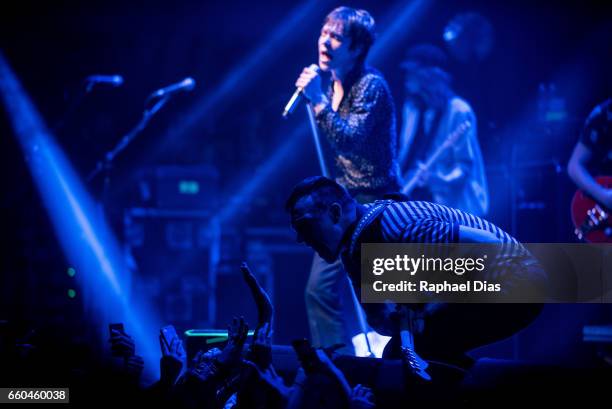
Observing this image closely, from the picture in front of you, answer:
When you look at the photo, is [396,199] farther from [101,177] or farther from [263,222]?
[263,222]

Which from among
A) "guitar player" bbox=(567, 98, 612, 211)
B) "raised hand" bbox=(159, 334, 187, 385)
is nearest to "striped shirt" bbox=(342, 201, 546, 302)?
"raised hand" bbox=(159, 334, 187, 385)

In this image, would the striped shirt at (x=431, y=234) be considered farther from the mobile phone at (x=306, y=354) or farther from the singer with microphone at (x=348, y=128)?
the singer with microphone at (x=348, y=128)

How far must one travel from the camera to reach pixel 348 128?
3895mm

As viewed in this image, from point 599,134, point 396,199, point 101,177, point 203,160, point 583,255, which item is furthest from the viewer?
point 203,160

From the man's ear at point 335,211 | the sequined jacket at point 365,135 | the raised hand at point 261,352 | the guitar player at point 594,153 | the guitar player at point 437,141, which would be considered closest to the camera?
the raised hand at point 261,352

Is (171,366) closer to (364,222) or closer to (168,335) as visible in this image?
(168,335)

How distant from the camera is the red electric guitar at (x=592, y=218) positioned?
5.00m

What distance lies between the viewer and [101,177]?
6.95 metres

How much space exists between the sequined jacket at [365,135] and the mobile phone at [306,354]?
1.59m

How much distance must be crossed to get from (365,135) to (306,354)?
169 centimetres

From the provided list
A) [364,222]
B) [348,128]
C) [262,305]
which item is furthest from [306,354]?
[348,128]

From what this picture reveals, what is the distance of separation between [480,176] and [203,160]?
4862 mm

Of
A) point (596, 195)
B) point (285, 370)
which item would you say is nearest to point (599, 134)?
point (596, 195)

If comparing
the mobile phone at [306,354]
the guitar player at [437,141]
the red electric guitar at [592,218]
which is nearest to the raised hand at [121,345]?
the mobile phone at [306,354]
